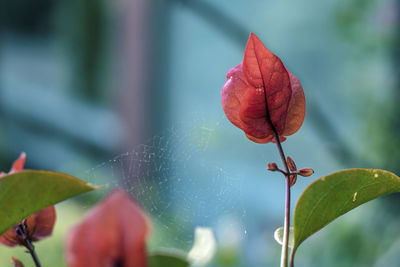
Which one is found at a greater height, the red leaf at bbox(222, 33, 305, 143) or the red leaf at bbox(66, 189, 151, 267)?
the red leaf at bbox(222, 33, 305, 143)

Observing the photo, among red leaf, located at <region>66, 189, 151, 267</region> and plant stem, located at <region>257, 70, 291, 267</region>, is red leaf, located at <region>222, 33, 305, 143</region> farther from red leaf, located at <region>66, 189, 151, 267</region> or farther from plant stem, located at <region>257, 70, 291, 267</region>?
red leaf, located at <region>66, 189, 151, 267</region>

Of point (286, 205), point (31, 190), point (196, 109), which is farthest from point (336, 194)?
point (196, 109)

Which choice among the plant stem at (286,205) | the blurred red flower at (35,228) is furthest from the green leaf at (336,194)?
the blurred red flower at (35,228)

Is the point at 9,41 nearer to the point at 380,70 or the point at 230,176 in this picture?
the point at 380,70

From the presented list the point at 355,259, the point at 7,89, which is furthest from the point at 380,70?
the point at 7,89

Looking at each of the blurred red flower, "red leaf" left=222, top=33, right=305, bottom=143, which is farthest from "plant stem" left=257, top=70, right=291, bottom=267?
the blurred red flower

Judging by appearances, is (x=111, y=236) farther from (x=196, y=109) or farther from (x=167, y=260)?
(x=196, y=109)
